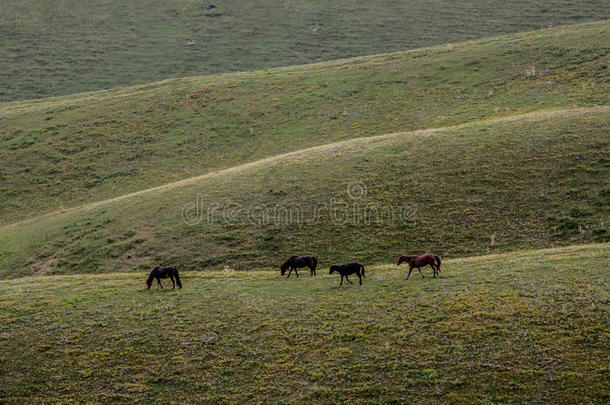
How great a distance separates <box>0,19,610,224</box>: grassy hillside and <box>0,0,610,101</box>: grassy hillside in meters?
36.4

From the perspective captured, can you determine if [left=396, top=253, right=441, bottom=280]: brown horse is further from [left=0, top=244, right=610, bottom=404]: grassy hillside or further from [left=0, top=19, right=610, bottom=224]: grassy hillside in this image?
[left=0, top=19, right=610, bottom=224]: grassy hillside

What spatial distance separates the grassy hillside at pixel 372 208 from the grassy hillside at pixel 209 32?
6852cm

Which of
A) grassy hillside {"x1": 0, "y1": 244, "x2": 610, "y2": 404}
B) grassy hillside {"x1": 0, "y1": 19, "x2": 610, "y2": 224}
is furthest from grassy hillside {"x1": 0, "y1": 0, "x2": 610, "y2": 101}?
grassy hillside {"x1": 0, "y1": 244, "x2": 610, "y2": 404}

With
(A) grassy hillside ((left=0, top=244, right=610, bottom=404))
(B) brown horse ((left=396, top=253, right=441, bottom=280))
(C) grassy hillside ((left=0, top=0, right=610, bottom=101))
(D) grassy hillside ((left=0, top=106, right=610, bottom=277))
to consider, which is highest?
(C) grassy hillside ((left=0, top=0, right=610, bottom=101))

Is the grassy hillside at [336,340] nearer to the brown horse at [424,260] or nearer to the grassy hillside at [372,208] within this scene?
the brown horse at [424,260]

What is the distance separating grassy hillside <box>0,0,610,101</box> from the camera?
3954 inches

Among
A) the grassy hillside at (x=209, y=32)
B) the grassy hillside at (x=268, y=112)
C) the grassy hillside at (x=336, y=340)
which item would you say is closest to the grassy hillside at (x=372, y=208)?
the grassy hillside at (x=336, y=340)

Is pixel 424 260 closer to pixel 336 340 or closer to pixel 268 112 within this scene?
pixel 336 340

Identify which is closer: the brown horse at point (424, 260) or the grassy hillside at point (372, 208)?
the brown horse at point (424, 260)

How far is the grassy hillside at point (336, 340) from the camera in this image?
46.8 feet

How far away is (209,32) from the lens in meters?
119

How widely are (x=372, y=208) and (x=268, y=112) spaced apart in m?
31.2

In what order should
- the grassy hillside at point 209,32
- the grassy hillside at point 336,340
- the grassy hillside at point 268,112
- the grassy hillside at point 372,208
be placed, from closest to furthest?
the grassy hillside at point 336,340 → the grassy hillside at point 372,208 → the grassy hillside at point 268,112 → the grassy hillside at point 209,32

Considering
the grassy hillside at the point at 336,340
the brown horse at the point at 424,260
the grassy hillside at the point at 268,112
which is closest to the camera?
the grassy hillside at the point at 336,340
